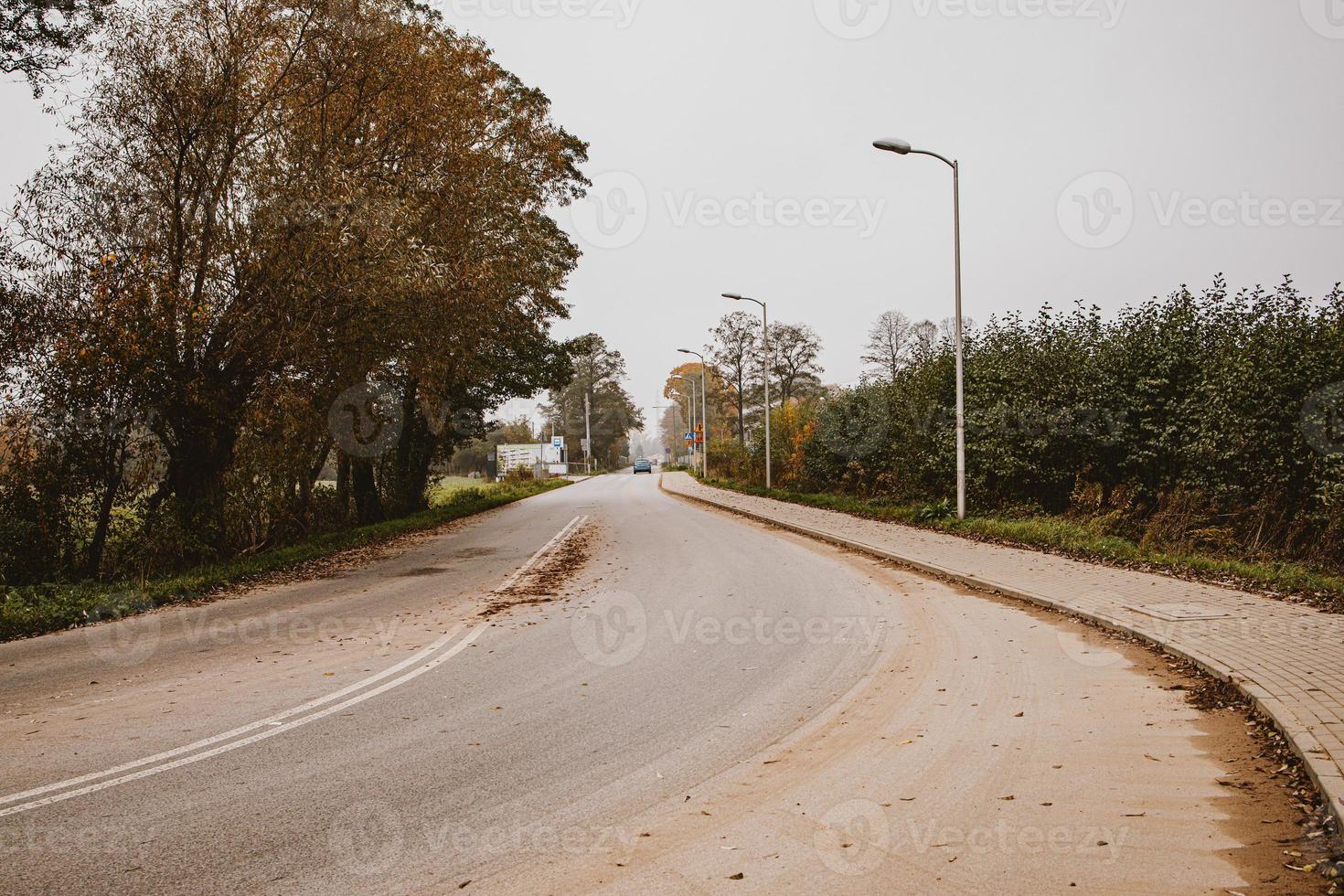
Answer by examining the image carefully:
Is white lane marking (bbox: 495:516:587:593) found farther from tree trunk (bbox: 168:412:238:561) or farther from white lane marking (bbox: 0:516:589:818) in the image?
tree trunk (bbox: 168:412:238:561)

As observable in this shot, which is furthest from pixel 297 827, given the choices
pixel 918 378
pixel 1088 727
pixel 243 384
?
pixel 918 378

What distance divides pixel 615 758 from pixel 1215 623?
624 cm

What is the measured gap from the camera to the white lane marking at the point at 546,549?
11.7 m

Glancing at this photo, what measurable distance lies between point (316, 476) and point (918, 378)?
50.3 feet

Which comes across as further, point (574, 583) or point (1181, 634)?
point (574, 583)

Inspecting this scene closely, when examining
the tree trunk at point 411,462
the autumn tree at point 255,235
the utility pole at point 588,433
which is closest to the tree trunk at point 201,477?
the autumn tree at point 255,235

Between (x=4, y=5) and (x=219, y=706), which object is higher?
(x=4, y=5)

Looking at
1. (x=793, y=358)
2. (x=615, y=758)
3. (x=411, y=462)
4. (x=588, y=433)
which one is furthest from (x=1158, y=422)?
(x=588, y=433)

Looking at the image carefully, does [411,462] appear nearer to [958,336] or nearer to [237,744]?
[958,336]

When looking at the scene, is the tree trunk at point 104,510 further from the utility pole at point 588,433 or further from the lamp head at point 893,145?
the utility pole at point 588,433

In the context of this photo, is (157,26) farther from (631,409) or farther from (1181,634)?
(631,409)

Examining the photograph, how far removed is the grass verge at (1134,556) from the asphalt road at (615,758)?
3.11 meters

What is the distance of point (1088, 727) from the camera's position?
5.07m

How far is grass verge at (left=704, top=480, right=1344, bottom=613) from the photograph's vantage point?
905cm
